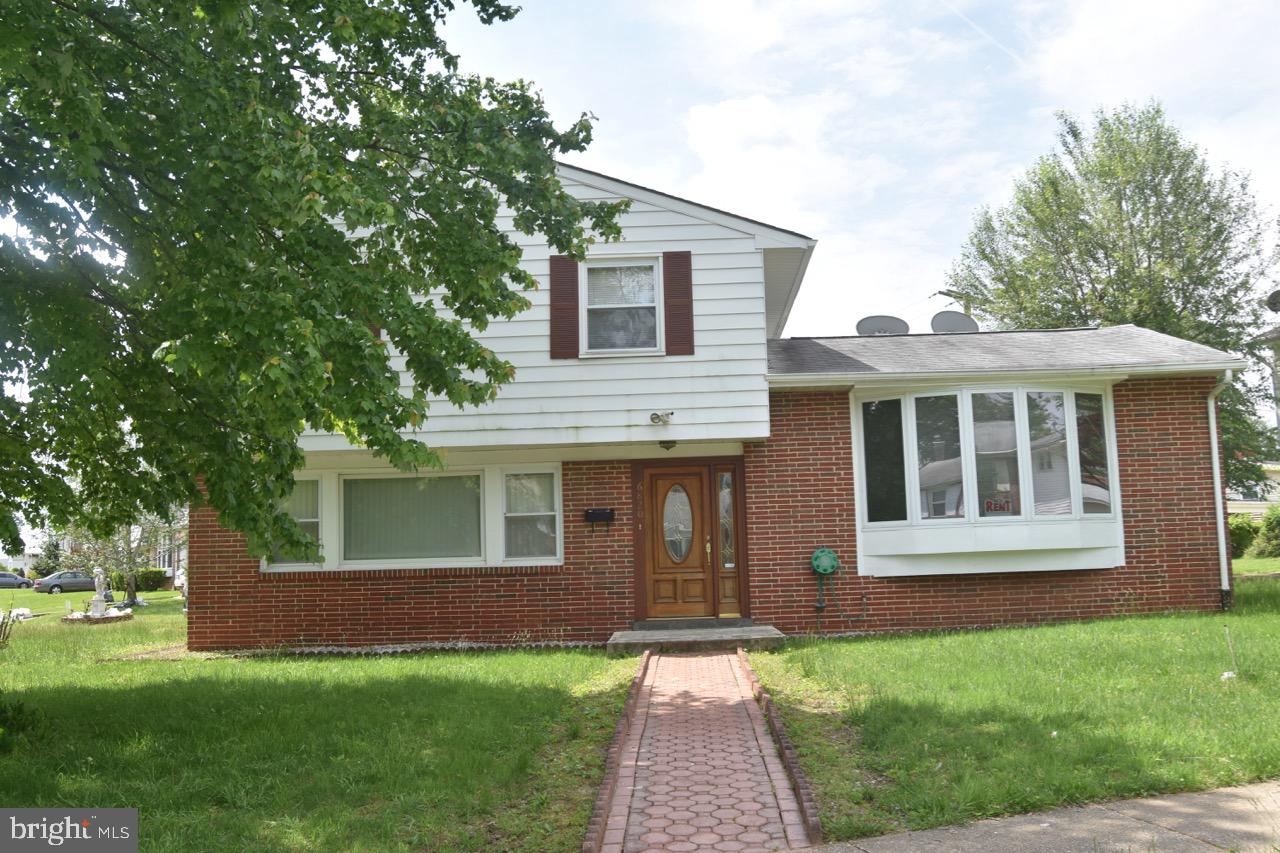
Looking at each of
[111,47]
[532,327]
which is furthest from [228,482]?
[532,327]

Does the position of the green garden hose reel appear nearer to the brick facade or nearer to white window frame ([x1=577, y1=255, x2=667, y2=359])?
the brick facade

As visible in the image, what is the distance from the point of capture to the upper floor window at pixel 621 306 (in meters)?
12.7

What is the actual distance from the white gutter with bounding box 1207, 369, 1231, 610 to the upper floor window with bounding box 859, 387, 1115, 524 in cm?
131

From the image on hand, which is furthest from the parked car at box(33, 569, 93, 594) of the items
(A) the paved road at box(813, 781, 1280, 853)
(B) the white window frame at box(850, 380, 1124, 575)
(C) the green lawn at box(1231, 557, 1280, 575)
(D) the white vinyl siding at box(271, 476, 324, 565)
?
(A) the paved road at box(813, 781, 1280, 853)

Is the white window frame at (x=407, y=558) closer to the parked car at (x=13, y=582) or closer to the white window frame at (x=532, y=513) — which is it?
the white window frame at (x=532, y=513)

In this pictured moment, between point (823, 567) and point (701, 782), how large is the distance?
6888 mm

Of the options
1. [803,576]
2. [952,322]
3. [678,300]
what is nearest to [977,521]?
[803,576]

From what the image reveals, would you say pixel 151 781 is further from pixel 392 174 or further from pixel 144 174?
pixel 392 174

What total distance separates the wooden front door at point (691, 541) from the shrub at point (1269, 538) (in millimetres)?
24325

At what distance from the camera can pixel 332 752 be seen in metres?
6.57

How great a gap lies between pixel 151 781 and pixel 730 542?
8.28m

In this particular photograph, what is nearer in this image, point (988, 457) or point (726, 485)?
→ point (988, 457)

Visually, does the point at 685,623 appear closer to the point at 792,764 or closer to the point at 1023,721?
the point at 1023,721

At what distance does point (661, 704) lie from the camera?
27.7ft
